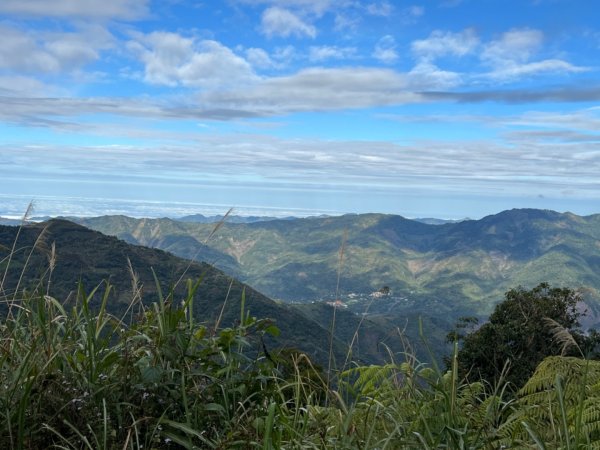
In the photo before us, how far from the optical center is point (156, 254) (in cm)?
13925

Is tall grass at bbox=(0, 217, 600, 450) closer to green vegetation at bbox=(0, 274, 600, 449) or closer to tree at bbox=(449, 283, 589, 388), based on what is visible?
green vegetation at bbox=(0, 274, 600, 449)

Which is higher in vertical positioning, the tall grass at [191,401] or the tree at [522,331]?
the tall grass at [191,401]

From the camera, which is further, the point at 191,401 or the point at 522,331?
the point at 522,331

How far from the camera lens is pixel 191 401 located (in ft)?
9.91

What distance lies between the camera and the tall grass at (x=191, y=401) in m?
2.67

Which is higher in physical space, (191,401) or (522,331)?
(191,401)

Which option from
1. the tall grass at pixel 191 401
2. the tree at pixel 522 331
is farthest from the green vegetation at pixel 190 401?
the tree at pixel 522 331

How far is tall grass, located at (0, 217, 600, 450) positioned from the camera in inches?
105

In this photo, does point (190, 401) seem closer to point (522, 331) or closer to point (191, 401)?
point (191, 401)

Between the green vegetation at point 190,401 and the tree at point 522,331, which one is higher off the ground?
the green vegetation at point 190,401

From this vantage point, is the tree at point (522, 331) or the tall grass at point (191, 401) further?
the tree at point (522, 331)

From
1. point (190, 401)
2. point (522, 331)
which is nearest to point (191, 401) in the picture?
point (190, 401)

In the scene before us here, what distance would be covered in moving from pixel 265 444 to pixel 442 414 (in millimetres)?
934

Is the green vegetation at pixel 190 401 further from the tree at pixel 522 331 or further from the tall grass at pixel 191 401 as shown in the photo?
the tree at pixel 522 331
